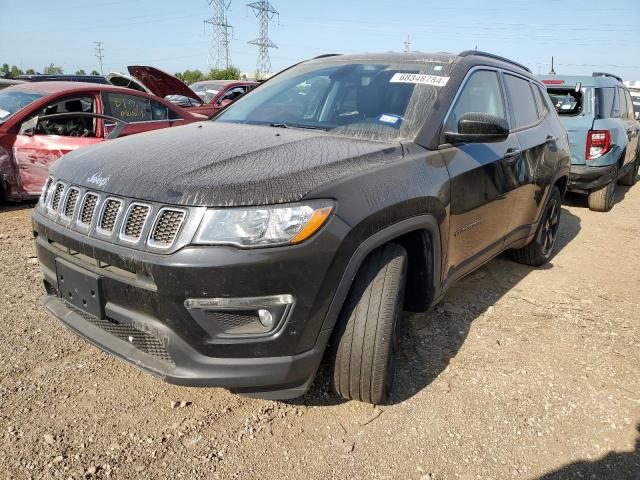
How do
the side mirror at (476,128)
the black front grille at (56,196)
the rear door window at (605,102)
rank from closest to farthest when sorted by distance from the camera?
1. the black front grille at (56,196)
2. the side mirror at (476,128)
3. the rear door window at (605,102)

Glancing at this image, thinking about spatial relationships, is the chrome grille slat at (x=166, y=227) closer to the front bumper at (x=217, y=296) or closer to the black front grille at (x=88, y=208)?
the front bumper at (x=217, y=296)

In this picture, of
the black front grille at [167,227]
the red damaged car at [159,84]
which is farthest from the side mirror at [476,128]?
the red damaged car at [159,84]

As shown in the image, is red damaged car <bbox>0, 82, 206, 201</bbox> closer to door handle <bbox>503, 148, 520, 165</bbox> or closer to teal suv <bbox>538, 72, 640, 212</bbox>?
door handle <bbox>503, 148, 520, 165</bbox>

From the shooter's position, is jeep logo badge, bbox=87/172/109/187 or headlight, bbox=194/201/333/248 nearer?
headlight, bbox=194/201/333/248

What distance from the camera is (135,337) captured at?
211cm

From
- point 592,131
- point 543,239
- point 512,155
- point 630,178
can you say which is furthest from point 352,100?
point 630,178

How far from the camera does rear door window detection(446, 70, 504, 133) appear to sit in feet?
9.36

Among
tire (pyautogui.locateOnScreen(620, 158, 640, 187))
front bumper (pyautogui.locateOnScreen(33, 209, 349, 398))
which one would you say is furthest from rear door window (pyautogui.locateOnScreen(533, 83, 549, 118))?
tire (pyautogui.locateOnScreen(620, 158, 640, 187))

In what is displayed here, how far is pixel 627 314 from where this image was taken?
12.2ft

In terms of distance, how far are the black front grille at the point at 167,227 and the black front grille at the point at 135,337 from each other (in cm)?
41

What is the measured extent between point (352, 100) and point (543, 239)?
249 cm

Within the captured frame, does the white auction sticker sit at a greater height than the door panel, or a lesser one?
greater

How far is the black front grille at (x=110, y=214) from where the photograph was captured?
6.61 ft

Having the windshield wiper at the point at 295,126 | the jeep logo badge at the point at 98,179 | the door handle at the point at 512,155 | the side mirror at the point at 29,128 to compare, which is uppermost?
the windshield wiper at the point at 295,126
